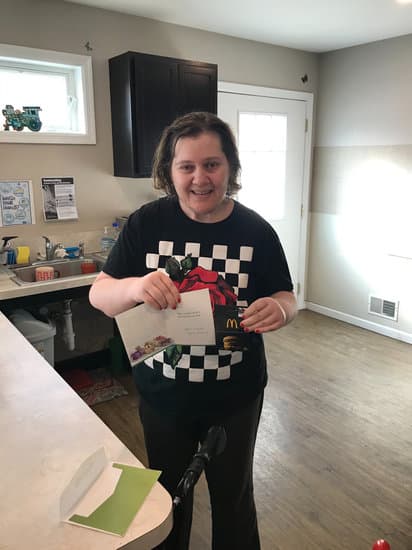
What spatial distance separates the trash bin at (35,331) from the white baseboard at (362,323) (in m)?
2.77

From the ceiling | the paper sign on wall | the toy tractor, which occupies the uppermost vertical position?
the ceiling

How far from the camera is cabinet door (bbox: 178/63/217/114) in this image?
10.0 feet

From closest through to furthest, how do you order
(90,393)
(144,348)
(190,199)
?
(144,348)
(190,199)
(90,393)

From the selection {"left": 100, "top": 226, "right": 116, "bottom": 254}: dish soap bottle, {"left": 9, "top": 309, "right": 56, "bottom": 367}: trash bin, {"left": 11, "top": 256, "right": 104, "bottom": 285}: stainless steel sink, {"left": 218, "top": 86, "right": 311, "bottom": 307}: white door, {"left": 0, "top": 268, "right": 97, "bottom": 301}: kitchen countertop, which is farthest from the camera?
{"left": 218, "top": 86, "right": 311, "bottom": 307}: white door

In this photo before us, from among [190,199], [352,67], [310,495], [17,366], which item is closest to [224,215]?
[190,199]

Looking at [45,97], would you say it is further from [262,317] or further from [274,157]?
[262,317]

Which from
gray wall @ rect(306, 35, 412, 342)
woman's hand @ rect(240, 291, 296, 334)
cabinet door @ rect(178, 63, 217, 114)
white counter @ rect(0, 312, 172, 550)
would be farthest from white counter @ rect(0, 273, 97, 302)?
gray wall @ rect(306, 35, 412, 342)

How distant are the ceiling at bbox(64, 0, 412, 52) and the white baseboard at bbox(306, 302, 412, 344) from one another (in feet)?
7.78

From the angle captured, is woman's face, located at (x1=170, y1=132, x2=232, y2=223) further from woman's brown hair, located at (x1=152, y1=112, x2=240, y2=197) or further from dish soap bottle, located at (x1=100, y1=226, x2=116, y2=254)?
dish soap bottle, located at (x1=100, y1=226, x2=116, y2=254)

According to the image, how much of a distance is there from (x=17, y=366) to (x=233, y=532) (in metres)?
0.79

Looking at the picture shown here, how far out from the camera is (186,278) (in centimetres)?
112

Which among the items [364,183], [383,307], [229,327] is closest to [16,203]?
[229,327]

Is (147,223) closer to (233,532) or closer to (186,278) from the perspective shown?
(186,278)

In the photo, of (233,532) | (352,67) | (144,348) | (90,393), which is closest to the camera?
(144,348)
